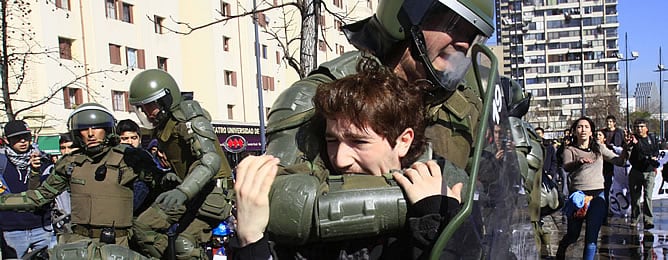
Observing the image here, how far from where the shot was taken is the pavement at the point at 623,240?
739 centimetres

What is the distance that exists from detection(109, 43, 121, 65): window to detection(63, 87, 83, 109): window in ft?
6.48

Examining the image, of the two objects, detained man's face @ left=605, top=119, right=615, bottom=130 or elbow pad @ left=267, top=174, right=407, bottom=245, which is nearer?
elbow pad @ left=267, top=174, right=407, bottom=245

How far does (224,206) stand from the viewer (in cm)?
529

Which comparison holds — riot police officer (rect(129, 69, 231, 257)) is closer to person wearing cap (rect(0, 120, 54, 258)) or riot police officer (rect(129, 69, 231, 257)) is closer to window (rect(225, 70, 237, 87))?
person wearing cap (rect(0, 120, 54, 258))

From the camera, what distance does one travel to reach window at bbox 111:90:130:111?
79.9ft

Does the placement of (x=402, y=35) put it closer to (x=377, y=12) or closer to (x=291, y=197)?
(x=377, y=12)

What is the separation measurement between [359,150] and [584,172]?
18.9 ft

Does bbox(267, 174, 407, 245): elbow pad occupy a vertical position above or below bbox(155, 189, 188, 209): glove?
above

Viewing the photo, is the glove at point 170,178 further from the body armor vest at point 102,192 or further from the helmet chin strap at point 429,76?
the helmet chin strap at point 429,76

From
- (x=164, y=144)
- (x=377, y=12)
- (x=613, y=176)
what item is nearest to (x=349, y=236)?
(x=377, y=12)

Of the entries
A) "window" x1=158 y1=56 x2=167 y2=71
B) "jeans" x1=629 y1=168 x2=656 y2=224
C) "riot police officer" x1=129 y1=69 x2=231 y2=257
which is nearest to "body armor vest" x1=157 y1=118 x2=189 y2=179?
"riot police officer" x1=129 y1=69 x2=231 y2=257

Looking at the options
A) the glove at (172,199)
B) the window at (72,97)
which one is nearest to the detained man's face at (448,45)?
the glove at (172,199)

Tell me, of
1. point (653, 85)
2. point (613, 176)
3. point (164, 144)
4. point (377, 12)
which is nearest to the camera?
point (377, 12)

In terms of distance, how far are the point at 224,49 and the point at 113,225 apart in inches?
1067
